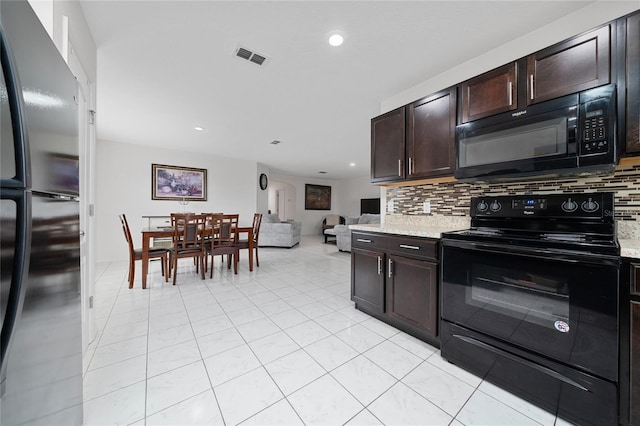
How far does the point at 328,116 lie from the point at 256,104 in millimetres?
1034

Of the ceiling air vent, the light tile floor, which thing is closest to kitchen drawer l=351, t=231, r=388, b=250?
the light tile floor

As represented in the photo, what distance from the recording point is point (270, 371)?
1581 millimetres

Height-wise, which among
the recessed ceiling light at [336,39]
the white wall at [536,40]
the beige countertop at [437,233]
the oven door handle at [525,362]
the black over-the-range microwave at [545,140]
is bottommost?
the oven door handle at [525,362]

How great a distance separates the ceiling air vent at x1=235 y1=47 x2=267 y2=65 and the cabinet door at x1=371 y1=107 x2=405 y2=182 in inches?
50.2

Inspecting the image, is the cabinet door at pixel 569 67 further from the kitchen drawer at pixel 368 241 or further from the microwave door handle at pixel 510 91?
the kitchen drawer at pixel 368 241

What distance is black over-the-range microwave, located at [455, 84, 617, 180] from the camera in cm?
132

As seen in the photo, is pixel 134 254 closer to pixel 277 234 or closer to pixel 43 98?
pixel 43 98

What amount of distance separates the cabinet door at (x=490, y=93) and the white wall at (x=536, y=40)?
0.37 meters

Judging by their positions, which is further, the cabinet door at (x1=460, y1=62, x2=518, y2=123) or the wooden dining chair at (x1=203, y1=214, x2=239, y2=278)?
the wooden dining chair at (x1=203, y1=214, x2=239, y2=278)

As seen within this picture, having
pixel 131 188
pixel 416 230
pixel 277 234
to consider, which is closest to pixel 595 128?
pixel 416 230

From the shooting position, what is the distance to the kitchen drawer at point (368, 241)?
2.20 metres

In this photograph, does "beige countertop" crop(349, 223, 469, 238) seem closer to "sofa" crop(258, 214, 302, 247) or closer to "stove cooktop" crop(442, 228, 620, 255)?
"stove cooktop" crop(442, 228, 620, 255)

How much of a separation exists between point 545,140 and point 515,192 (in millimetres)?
470

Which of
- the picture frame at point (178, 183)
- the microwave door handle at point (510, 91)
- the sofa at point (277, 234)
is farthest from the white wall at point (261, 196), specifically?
the microwave door handle at point (510, 91)
